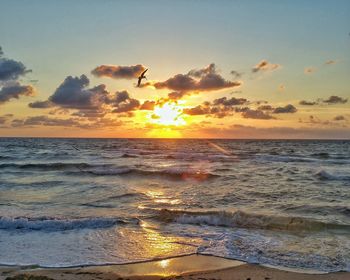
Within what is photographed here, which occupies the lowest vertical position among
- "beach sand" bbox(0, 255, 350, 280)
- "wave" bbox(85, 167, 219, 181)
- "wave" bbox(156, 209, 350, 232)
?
"wave" bbox(85, 167, 219, 181)

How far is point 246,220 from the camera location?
13328 millimetres

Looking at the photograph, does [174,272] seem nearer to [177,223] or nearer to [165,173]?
[177,223]

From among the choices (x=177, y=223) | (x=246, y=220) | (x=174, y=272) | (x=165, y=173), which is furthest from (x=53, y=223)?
(x=165, y=173)

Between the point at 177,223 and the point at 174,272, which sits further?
the point at 177,223

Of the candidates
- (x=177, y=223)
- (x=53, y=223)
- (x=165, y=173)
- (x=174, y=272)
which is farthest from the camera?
(x=165, y=173)

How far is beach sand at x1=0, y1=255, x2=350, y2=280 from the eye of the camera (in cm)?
803

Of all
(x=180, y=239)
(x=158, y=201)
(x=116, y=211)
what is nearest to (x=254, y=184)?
(x=158, y=201)

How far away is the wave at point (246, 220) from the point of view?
12484 millimetres

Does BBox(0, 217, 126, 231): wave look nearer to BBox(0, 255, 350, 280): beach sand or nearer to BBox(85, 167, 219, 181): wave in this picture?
BBox(0, 255, 350, 280): beach sand

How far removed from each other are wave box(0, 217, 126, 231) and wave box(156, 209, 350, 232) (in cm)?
222

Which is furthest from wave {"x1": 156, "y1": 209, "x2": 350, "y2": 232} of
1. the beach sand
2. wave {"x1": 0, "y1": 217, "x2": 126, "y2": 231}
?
the beach sand

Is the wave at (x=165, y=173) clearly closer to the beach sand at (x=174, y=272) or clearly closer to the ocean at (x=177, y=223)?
the ocean at (x=177, y=223)

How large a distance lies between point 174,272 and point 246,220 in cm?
555

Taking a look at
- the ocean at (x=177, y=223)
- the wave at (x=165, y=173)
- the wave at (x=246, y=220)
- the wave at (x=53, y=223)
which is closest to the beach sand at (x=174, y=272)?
the ocean at (x=177, y=223)
